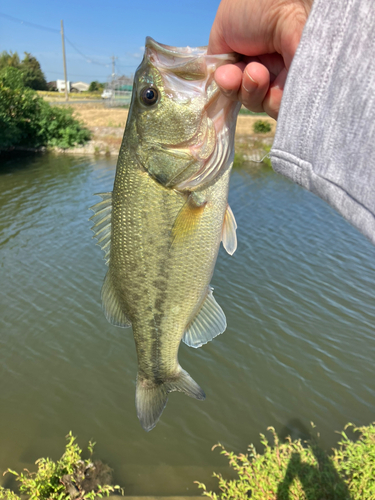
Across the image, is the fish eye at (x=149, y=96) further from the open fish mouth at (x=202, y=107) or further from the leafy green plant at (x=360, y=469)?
the leafy green plant at (x=360, y=469)

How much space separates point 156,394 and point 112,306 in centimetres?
66

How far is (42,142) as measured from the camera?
26.6 m

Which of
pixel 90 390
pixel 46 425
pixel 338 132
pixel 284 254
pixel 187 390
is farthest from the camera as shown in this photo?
pixel 284 254

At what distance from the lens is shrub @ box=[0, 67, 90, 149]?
979 inches

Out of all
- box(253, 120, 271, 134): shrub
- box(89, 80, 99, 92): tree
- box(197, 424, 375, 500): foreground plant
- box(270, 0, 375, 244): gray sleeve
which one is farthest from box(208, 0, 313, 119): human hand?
box(89, 80, 99, 92): tree

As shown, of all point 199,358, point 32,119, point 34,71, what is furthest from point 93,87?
point 199,358

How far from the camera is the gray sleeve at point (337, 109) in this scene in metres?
0.94

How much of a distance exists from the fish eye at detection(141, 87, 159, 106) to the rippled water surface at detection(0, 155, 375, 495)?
14.8 ft

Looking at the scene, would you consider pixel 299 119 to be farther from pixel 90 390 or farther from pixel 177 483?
pixel 90 390

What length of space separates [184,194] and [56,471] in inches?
141

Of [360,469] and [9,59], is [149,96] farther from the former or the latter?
[9,59]

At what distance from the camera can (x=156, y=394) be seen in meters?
2.42

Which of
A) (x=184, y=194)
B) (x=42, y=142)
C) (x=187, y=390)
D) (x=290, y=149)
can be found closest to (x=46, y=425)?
(x=187, y=390)

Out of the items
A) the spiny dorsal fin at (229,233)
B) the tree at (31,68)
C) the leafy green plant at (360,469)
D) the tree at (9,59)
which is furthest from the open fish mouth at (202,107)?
the tree at (31,68)
